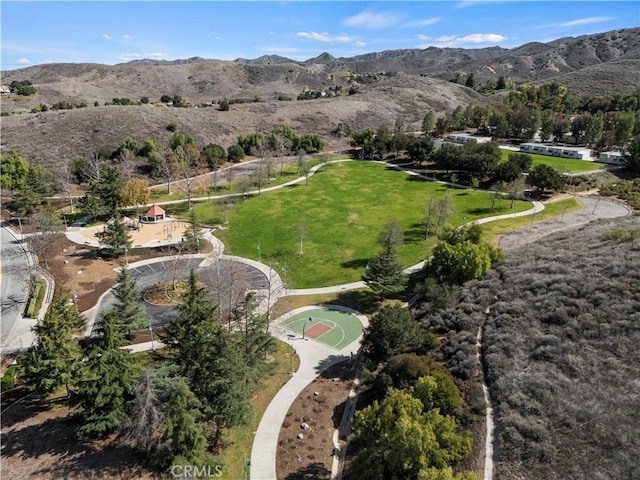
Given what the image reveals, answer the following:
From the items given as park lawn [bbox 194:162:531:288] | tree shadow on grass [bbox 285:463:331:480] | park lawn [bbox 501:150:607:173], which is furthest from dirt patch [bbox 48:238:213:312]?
park lawn [bbox 501:150:607:173]

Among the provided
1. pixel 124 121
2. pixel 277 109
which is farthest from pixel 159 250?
pixel 277 109

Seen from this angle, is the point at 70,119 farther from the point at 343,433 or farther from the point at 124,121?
the point at 343,433

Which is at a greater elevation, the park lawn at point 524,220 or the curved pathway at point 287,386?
the park lawn at point 524,220

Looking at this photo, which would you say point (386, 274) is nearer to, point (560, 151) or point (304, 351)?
point (304, 351)

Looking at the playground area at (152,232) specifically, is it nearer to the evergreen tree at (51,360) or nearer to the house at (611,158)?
the evergreen tree at (51,360)
